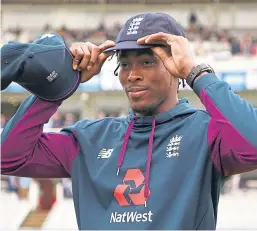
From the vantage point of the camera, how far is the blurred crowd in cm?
1365

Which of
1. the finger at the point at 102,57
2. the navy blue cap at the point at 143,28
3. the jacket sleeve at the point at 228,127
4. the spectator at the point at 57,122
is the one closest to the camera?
the jacket sleeve at the point at 228,127

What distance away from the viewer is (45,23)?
A: 16906 millimetres

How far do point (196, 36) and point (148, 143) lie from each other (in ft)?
42.5

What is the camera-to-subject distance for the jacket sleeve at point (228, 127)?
178 centimetres

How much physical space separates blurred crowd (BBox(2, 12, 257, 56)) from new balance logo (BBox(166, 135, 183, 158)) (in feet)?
37.4

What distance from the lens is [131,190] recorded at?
190 centimetres

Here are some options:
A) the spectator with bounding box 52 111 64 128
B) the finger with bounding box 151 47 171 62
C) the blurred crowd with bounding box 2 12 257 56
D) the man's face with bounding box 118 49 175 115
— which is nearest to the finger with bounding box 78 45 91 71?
the man's face with bounding box 118 49 175 115

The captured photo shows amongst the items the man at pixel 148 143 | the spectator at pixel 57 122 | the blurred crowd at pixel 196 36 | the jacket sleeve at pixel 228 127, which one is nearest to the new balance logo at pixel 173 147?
the man at pixel 148 143

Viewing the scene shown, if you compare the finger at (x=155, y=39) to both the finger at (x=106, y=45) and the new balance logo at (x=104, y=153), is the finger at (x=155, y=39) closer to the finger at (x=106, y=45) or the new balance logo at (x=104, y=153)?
the finger at (x=106, y=45)

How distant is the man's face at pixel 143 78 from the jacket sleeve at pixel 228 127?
15 centimetres

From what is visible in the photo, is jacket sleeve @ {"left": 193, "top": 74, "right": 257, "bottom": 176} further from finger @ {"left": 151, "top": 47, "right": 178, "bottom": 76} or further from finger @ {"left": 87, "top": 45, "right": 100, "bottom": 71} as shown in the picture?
→ finger @ {"left": 87, "top": 45, "right": 100, "bottom": 71}

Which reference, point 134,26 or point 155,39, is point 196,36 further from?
point 155,39

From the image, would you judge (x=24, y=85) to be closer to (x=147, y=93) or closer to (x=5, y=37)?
(x=147, y=93)

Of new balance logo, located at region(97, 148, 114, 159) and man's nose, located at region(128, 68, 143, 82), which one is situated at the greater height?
man's nose, located at region(128, 68, 143, 82)
